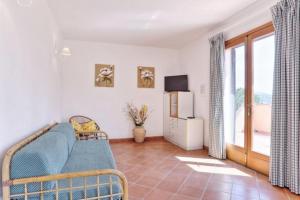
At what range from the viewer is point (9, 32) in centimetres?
158

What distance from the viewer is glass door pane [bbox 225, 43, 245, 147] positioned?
3.51 m

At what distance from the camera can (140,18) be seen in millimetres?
3541

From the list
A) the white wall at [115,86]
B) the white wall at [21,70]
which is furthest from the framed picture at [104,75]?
the white wall at [21,70]

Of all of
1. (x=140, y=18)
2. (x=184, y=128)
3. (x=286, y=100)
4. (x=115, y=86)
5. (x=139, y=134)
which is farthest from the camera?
(x=115, y=86)

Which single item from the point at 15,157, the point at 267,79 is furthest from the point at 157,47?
the point at 15,157

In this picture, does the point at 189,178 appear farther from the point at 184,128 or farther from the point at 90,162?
the point at 184,128

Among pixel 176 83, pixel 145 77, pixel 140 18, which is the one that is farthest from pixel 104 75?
pixel 140 18

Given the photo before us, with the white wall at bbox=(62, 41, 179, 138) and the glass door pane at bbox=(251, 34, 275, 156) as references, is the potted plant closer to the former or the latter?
the white wall at bbox=(62, 41, 179, 138)

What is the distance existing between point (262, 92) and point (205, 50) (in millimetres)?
1763

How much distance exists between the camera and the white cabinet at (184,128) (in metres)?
4.41

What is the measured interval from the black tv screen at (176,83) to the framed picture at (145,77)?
40 centimetres

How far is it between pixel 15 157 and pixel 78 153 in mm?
1113

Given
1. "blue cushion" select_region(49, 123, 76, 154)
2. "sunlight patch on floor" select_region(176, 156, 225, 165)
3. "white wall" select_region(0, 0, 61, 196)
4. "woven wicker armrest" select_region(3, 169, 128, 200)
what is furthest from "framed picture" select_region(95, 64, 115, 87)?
"woven wicker armrest" select_region(3, 169, 128, 200)

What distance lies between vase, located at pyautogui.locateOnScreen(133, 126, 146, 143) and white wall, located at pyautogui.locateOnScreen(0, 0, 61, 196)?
2644 mm
